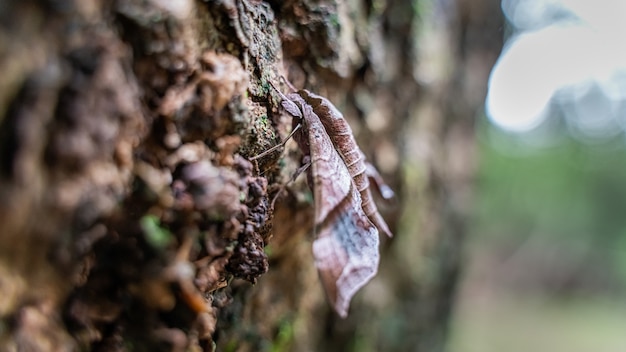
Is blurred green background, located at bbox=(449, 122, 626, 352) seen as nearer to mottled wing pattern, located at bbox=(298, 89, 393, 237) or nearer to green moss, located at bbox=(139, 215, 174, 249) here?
mottled wing pattern, located at bbox=(298, 89, 393, 237)

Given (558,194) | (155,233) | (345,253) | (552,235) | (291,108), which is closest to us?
(155,233)

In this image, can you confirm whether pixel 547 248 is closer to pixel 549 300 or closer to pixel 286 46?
pixel 549 300

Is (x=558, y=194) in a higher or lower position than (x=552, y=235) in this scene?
higher

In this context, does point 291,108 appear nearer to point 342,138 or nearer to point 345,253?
point 342,138

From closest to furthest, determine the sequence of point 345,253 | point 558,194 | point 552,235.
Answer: point 345,253
point 552,235
point 558,194

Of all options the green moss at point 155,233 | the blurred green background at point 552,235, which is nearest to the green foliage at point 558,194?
the blurred green background at point 552,235

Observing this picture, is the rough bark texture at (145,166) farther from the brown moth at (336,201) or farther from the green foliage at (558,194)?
the green foliage at (558,194)

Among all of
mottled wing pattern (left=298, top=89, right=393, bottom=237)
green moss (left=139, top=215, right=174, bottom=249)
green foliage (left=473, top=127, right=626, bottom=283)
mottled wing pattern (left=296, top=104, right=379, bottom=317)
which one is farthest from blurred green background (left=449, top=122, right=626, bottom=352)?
green moss (left=139, top=215, right=174, bottom=249)

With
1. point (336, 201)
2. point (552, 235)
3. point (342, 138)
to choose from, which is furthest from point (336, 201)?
point (552, 235)
